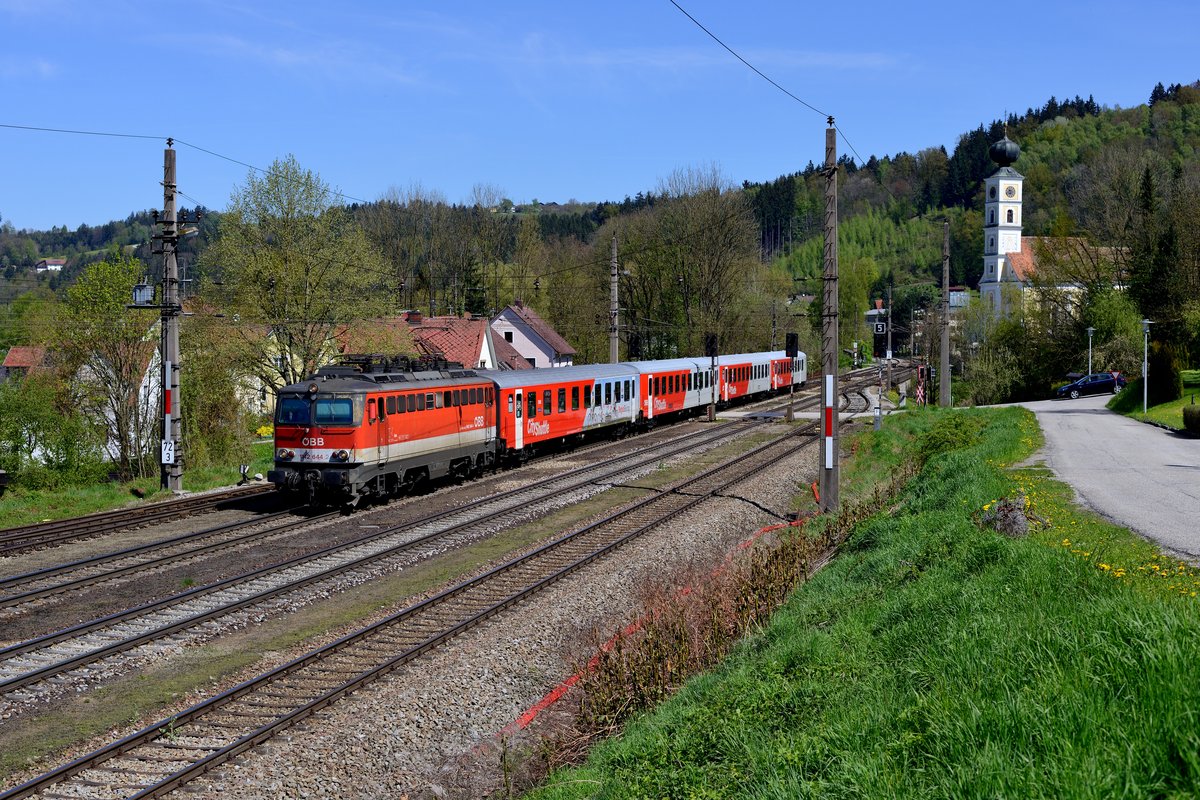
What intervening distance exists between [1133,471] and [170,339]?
2205 cm

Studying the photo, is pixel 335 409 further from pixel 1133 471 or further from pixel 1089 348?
pixel 1089 348

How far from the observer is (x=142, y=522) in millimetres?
20141

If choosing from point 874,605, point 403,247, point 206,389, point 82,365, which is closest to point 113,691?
point 874,605

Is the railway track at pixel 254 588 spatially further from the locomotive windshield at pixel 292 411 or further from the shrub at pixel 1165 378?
the shrub at pixel 1165 378

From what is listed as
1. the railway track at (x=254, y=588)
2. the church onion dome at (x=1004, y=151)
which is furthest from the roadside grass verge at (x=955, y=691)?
the church onion dome at (x=1004, y=151)

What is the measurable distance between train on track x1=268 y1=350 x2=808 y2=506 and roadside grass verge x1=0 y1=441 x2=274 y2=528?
4.06 metres

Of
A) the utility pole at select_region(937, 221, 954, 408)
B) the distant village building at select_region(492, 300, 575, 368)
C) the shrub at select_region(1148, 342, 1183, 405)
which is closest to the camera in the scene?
the shrub at select_region(1148, 342, 1183, 405)

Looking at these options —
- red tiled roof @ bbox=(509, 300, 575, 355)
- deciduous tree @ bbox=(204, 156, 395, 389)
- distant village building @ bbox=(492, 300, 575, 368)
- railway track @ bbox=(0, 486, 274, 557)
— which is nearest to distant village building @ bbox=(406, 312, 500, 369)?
distant village building @ bbox=(492, 300, 575, 368)

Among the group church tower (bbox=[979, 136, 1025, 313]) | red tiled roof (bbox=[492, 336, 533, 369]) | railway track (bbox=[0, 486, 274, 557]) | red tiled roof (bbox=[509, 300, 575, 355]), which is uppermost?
church tower (bbox=[979, 136, 1025, 313])

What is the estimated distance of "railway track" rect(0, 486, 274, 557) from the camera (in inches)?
710

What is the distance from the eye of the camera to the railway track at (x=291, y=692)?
825 centimetres

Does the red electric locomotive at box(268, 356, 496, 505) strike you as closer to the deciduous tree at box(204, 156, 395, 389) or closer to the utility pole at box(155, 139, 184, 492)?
the utility pole at box(155, 139, 184, 492)

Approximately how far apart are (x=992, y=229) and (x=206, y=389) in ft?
330

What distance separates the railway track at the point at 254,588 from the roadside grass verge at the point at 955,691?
6.39 m
